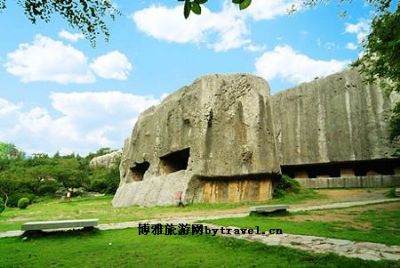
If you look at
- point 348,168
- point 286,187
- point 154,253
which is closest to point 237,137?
point 286,187

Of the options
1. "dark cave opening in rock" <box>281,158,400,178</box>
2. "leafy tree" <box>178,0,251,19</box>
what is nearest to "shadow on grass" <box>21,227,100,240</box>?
"leafy tree" <box>178,0,251,19</box>

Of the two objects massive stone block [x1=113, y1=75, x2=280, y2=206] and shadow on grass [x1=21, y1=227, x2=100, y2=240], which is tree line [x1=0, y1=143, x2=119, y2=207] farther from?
shadow on grass [x1=21, y1=227, x2=100, y2=240]

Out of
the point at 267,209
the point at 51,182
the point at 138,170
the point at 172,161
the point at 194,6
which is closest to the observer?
the point at 194,6

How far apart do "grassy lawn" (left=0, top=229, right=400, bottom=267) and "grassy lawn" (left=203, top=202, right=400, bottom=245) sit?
1990 millimetres

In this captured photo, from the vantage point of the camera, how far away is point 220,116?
1786 centimetres

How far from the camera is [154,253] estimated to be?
616 cm

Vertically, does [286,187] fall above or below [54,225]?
above

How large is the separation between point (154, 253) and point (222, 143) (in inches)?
458

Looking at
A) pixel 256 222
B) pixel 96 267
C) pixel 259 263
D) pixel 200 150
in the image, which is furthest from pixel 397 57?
pixel 200 150

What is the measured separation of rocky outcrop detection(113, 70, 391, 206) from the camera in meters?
17.3

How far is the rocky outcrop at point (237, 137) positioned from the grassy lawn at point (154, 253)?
9.35 m

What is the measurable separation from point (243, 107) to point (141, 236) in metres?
11.3

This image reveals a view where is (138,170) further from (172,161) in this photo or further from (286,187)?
(286,187)

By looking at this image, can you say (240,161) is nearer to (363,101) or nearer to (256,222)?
(256,222)
